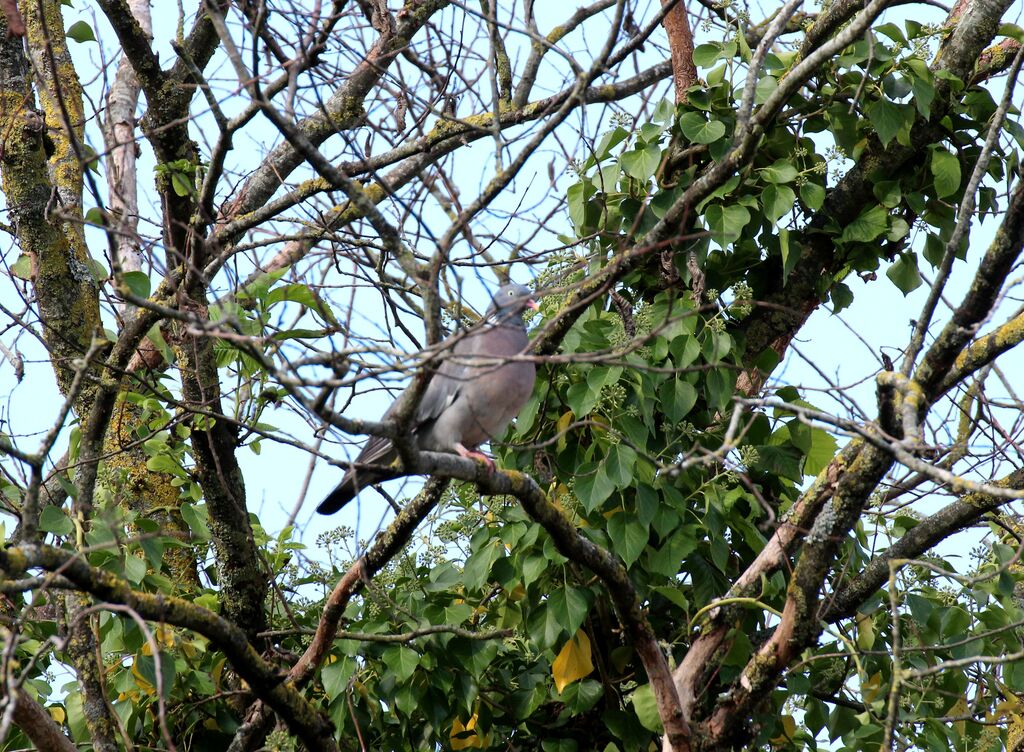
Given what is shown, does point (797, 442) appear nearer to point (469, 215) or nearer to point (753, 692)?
point (753, 692)

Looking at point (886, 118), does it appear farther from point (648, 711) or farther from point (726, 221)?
point (648, 711)

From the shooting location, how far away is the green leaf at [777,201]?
3736 mm

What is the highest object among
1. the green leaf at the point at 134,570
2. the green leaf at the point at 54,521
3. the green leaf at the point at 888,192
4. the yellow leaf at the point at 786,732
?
the green leaf at the point at 888,192

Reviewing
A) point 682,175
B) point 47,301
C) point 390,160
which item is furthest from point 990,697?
point 47,301

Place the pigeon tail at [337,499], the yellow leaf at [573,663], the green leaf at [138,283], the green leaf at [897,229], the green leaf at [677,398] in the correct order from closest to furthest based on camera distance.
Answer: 1. the green leaf at [138,283]
2. the green leaf at [677,398]
3. the yellow leaf at [573,663]
4. the green leaf at [897,229]
5. the pigeon tail at [337,499]

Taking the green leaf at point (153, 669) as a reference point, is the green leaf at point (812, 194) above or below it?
above

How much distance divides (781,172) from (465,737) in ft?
7.31

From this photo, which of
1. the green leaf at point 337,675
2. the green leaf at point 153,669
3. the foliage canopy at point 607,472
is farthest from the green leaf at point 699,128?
the green leaf at point 153,669

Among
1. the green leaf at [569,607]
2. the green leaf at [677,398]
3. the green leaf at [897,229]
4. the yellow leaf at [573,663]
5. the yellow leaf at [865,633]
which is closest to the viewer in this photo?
the yellow leaf at [865,633]

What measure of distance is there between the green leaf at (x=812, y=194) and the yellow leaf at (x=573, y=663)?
165cm

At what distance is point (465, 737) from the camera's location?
13.1 ft

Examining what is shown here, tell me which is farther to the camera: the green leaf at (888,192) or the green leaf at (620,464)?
the green leaf at (888,192)

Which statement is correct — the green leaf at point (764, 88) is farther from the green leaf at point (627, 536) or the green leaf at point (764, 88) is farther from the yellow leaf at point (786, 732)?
the yellow leaf at point (786, 732)

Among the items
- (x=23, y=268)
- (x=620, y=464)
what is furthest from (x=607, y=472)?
(x=23, y=268)
